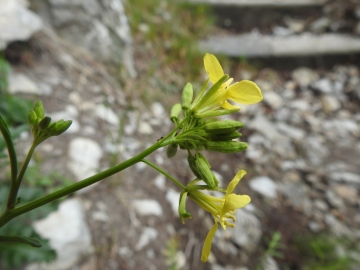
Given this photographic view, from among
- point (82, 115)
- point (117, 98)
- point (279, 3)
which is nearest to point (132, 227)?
point (82, 115)

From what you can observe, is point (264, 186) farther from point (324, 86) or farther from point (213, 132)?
point (213, 132)

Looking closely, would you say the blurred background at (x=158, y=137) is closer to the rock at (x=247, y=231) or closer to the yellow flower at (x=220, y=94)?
the rock at (x=247, y=231)

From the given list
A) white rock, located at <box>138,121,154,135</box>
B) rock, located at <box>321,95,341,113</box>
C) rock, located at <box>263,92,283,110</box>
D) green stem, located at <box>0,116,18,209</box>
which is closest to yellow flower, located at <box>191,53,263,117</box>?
green stem, located at <box>0,116,18,209</box>

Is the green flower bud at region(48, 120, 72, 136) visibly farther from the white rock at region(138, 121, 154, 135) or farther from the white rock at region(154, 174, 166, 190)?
the white rock at region(138, 121, 154, 135)

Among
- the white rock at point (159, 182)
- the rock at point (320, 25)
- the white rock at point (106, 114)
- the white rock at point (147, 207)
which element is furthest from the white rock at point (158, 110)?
the rock at point (320, 25)

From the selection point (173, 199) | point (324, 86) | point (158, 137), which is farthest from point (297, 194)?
point (324, 86)

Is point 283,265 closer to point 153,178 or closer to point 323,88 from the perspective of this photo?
point 153,178
